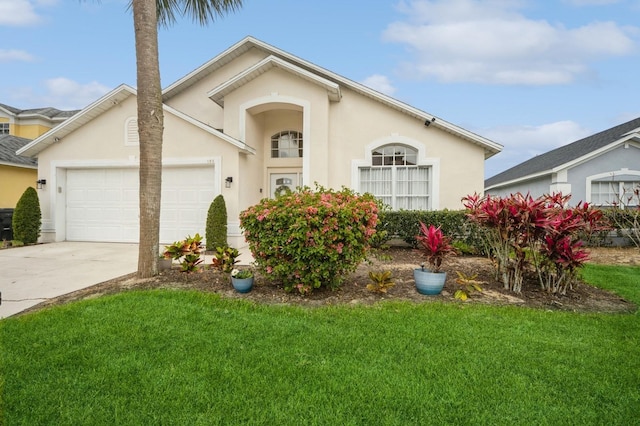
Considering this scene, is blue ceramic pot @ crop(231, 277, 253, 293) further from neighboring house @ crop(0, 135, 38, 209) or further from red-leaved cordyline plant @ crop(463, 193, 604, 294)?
neighboring house @ crop(0, 135, 38, 209)

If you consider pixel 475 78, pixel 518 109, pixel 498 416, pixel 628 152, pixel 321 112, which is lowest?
pixel 498 416

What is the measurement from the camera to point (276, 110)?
12438 mm

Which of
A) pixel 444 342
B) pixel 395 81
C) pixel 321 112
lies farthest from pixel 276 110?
pixel 444 342

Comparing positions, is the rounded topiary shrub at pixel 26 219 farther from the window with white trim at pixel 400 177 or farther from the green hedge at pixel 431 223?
the green hedge at pixel 431 223

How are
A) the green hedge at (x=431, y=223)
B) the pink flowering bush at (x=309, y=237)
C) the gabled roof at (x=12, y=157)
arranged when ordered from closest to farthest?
the pink flowering bush at (x=309, y=237) < the green hedge at (x=431, y=223) < the gabled roof at (x=12, y=157)

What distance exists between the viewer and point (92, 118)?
10.9 metres

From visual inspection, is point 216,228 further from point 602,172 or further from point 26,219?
point 602,172

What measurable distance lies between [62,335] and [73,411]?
1.60 m

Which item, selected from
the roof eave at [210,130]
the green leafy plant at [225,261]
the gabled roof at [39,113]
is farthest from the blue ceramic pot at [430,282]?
the gabled roof at [39,113]

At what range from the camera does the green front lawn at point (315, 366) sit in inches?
92.6

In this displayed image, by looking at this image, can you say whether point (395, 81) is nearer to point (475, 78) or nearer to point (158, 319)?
point (475, 78)

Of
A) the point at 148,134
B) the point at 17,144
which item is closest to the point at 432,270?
the point at 148,134

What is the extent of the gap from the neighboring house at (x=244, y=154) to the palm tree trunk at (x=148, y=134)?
4.03 metres

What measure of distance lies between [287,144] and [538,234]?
928 centimetres
